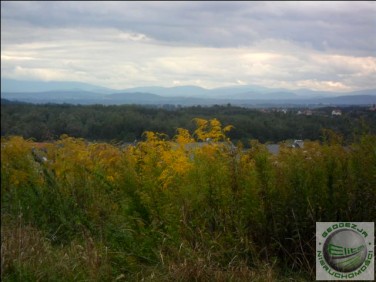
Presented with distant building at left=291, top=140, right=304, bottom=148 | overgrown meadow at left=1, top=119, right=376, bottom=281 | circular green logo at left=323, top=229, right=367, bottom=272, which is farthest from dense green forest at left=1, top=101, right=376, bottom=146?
circular green logo at left=323, top=229, right=367, bottom=272

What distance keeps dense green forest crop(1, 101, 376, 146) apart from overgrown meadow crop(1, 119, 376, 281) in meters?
0.46

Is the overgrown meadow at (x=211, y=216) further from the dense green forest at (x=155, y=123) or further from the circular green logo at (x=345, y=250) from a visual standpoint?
the dense green forest at (x=155, y=123)

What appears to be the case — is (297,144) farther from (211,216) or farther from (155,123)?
(155,123)

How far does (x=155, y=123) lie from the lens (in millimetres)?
10969

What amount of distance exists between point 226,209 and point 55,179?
9.45 ft

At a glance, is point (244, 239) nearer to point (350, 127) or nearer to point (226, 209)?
point (226, 209)

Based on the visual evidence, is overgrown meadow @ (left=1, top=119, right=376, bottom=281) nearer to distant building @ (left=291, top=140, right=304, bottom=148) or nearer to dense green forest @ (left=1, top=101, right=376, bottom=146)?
distant building @ (left=291, top=140, right=304, bottom=148)

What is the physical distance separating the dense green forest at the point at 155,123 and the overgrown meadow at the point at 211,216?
A: 1.51 feet

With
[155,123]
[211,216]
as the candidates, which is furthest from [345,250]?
[155,123]

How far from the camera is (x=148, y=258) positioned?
5.52 m

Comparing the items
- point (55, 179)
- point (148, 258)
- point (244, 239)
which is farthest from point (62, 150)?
point (244, 239)

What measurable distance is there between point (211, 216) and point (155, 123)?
5.61m

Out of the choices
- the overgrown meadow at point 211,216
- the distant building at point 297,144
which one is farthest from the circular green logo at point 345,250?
the distant building at point 297,144

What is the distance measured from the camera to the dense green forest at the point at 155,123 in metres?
6.07
